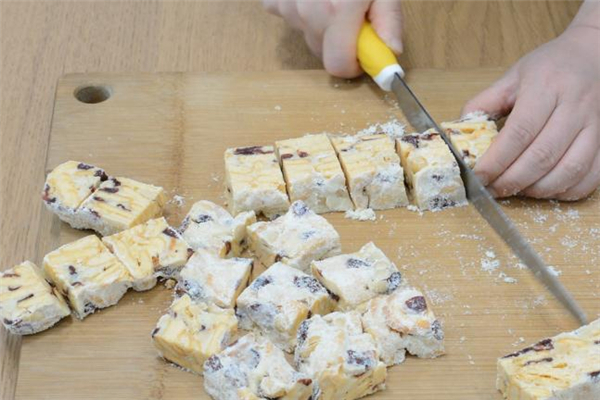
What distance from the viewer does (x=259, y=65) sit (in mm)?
3275

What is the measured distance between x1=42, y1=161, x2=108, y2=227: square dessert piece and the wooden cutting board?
0.08 metres

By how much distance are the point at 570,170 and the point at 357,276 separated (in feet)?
2.18

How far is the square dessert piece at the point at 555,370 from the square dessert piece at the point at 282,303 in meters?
0.45

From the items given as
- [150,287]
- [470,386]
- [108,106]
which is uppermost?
[108,106]

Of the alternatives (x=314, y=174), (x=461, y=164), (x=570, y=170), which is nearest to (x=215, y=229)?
(x=314, y=174)

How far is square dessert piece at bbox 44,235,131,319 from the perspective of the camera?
7.73ft

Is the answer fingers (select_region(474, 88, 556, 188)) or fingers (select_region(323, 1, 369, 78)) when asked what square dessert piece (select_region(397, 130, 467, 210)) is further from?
fingers (select_region(323, 1, 369, 78))

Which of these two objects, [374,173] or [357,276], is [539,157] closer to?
[374,173]

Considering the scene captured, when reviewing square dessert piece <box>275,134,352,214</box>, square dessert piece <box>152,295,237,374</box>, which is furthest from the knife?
square dessert piece <box>152,295,237,374</box>

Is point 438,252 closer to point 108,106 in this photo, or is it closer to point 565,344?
point 565,344

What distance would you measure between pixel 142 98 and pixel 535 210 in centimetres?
118

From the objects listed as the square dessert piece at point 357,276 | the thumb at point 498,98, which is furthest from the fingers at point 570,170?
the square dessert piece at point 357,276

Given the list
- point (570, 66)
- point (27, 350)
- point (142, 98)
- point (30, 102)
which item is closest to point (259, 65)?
point (142, 98)

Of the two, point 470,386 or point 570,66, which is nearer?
point 470,386
